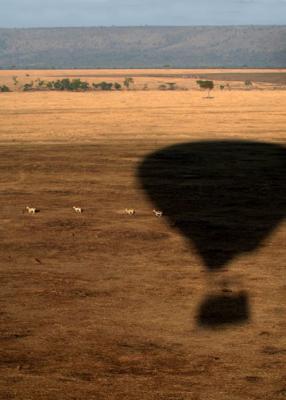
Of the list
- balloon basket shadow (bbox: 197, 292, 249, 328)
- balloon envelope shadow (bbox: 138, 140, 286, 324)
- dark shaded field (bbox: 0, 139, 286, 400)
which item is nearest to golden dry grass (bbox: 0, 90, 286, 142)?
balloon envelope shadow (bbox: 138, 140, 286, 324)

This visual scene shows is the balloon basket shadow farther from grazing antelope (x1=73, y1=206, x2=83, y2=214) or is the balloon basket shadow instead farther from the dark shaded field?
grazing antelope (x1=73, y1=206, x2=83, y2=214)

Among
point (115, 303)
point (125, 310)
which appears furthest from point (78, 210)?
point (125, 310)

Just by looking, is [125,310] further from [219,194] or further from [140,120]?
[140,120]

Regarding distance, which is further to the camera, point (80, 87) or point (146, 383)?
point (80, 87)

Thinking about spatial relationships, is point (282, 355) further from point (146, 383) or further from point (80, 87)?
point (80, 87)

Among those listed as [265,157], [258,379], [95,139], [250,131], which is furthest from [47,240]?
[250,131]

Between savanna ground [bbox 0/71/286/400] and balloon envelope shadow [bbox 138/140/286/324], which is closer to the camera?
savanna ground [bbox 0/71/286/400]

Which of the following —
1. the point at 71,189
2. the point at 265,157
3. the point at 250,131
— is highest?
the point at 71,189
